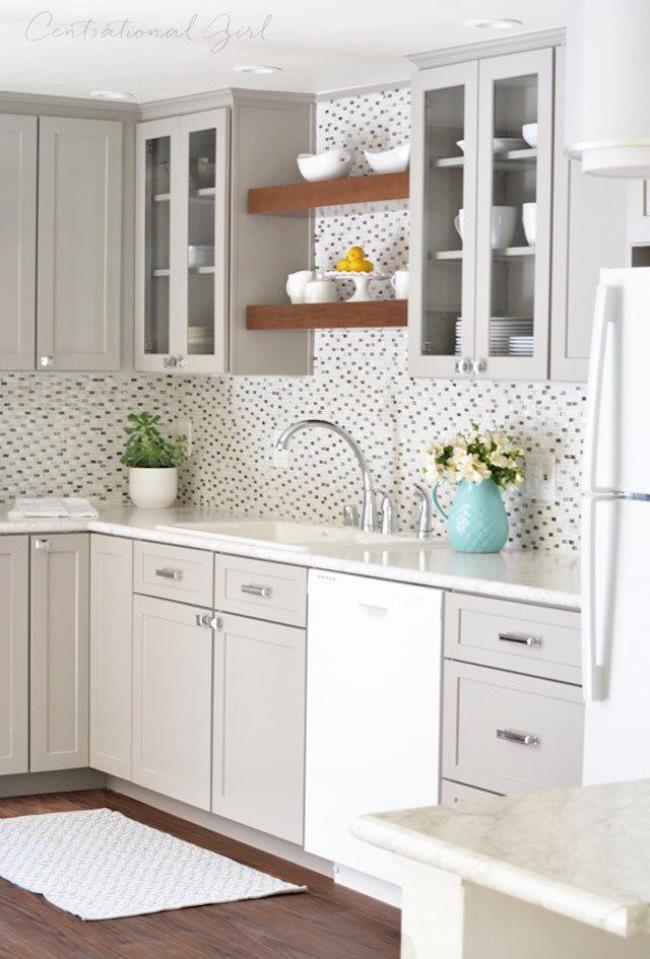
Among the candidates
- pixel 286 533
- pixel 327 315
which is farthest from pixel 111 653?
pixel 327 315

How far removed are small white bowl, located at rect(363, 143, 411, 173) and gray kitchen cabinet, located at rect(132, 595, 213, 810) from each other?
146 cm

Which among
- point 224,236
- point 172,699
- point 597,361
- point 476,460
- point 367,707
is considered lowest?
point 172,699

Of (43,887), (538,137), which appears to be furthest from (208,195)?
(43,887)

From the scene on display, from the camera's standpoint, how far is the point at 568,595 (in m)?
3.60

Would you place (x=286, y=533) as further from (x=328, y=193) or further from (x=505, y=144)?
(x=505, y=144)

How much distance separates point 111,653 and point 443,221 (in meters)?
1.84

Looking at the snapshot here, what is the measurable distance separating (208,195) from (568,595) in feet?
7.76

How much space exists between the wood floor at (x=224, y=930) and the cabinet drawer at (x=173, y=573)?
35.9 inches

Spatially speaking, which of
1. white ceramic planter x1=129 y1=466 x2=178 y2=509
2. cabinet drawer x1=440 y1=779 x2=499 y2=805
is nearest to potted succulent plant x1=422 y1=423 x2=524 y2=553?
cabinet drawer x1=440 y1=779 x2=499 y2=805

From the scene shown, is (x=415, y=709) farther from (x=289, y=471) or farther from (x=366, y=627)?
(x=289, y=471)

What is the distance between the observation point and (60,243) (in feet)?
18.3

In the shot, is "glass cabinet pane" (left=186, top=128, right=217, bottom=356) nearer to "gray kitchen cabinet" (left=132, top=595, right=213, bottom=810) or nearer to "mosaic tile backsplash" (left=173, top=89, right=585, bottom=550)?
"mosaic tile backsplash" (left=173, top=89, right=585, bottom=550)

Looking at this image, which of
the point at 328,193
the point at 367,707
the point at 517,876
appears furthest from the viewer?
the point at 328,193

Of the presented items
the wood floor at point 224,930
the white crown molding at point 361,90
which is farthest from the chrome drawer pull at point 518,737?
the white crown molding at point 361,90
